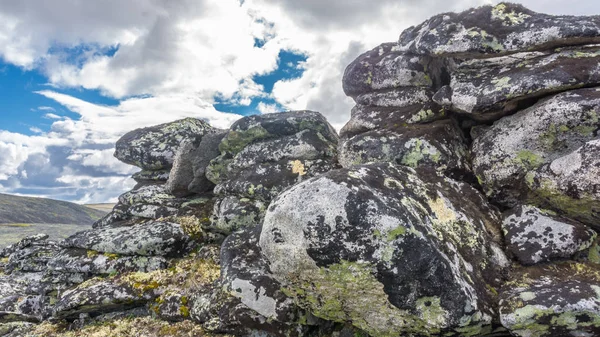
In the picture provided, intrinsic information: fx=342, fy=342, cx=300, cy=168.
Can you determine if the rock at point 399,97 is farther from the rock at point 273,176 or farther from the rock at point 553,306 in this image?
the rock at point 553,306

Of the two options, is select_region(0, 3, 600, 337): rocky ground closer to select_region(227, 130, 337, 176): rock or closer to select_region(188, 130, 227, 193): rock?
select_region(227, 130, 337, 176): rock

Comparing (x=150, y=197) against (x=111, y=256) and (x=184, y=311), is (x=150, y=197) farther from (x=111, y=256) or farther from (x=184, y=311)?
(x=184, y=311)

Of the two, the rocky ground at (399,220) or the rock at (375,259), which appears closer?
the rock at (375,259)

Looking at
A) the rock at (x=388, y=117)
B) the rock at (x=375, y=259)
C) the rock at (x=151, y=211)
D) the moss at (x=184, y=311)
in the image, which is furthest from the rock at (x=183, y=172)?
the rock at (x=375, y=259)

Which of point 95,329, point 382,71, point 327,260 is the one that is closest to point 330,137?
point 382,71

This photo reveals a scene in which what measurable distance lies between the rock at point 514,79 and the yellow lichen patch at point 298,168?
307 inches

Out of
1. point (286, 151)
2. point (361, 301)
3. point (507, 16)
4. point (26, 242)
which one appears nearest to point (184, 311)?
point (361, 301)

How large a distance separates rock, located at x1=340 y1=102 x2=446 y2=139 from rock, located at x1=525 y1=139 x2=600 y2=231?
5.03 meters

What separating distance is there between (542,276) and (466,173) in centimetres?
513

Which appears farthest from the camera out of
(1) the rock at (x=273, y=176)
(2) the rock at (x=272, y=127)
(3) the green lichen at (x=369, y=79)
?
(2) the rock at (x=272, y=127)

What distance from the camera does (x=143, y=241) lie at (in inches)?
750

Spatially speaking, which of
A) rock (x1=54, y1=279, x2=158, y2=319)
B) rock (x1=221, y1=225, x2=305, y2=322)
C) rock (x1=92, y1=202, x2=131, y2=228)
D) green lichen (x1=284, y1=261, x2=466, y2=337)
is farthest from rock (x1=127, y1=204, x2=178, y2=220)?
green lichen (x1=284, y1=261, x2=466, y2=337)

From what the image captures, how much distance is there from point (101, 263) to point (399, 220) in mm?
17286

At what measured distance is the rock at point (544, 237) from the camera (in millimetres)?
10477
